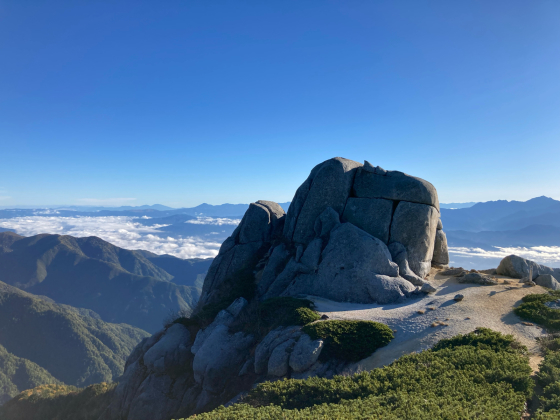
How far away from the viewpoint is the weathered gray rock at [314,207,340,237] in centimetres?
3353

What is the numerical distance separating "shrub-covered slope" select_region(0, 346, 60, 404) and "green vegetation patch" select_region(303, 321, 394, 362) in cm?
19993

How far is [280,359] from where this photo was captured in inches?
743

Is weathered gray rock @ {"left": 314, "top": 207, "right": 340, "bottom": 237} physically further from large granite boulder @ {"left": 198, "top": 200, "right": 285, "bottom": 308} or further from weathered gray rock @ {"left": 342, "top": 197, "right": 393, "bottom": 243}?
large granite boulder @ {"left": 198, "top": 200, "right": 285, "bottom": 308}

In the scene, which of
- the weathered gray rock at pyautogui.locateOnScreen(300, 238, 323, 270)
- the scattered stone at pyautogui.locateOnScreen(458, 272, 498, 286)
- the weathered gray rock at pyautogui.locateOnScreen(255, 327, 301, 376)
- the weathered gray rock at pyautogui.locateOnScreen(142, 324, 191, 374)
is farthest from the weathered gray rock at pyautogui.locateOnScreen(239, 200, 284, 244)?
the scattered stone at pyautogui.locateOnScreen(458, 272, 498, 286)

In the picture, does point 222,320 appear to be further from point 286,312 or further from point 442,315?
point 442,315

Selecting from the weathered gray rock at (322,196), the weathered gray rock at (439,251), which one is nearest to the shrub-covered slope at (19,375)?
the weathered gray rock at (322,196)

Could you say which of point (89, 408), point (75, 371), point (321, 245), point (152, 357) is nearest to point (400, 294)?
point (321, 245)

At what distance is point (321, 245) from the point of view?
32125 millimetres

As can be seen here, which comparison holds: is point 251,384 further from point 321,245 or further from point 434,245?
point 434,245

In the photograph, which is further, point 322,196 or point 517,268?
point 322,196

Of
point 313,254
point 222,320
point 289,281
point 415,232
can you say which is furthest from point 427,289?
point 222,320

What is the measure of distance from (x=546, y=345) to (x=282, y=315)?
16315 millimetres

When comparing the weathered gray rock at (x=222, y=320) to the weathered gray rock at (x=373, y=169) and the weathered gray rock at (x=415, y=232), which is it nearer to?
the weathered gray rock at (x=415, y=232)

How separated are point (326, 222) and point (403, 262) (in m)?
9.07
